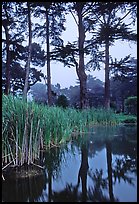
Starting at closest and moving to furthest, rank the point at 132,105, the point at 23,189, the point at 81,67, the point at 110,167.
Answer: the point at 23,189
the point at 110,167
the point at 81,67
the point at 132,105

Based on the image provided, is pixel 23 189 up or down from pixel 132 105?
down

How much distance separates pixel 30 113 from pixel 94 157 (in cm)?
113

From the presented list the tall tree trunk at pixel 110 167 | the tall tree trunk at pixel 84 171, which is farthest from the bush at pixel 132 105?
the tall tree trunk at pixel 84 171

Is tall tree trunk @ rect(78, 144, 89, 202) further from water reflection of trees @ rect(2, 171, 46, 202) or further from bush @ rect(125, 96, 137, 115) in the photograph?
bush @ rect(125, 96, 137, 115)

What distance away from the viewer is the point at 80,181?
2324 millimetres

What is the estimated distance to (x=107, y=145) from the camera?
13.7 feet

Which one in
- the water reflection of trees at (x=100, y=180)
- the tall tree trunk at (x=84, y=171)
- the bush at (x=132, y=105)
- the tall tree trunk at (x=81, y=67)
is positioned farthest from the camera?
the bush at (x=132, y=105)

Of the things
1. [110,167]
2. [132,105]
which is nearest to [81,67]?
[132,105]

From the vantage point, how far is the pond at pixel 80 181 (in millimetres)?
1928

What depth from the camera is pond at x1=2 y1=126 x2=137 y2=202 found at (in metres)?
1.93

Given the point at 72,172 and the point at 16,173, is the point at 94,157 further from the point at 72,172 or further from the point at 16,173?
the point at 16,173

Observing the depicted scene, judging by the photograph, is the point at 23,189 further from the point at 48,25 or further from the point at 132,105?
the point at 132,105

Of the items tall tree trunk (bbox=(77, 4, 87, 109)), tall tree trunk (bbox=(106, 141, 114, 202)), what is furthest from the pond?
tall tree trunk (bbox=(77, 4, 87, 109))

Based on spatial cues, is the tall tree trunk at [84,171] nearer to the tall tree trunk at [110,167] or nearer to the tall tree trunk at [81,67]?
the tall tree trunk at [110,167]
